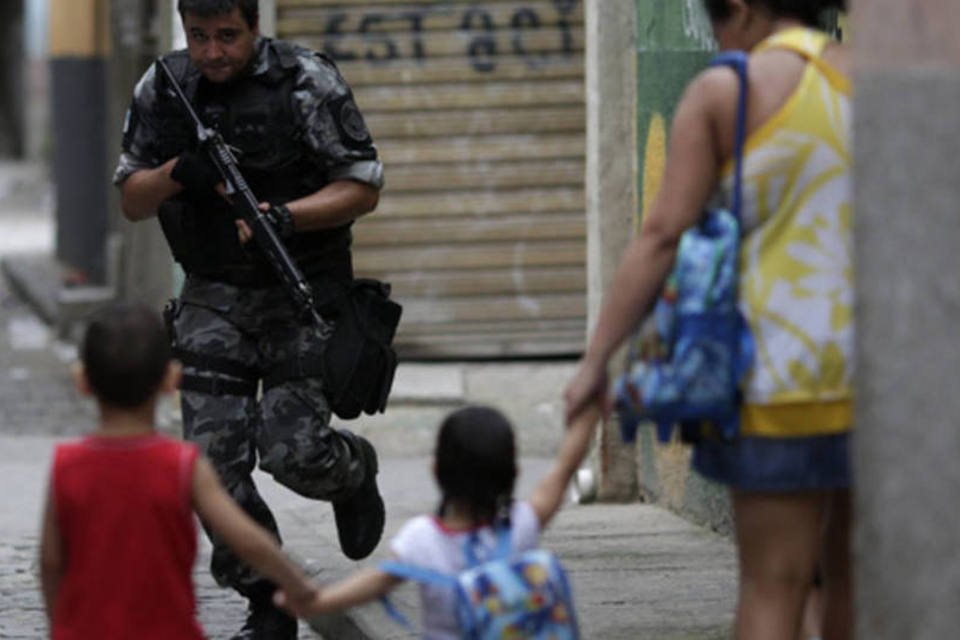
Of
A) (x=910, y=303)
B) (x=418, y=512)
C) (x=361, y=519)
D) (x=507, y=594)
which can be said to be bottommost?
(x=418, y=512)

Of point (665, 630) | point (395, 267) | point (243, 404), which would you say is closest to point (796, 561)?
point (665, 630)

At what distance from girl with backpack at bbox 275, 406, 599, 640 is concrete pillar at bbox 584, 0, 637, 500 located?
5092 mm

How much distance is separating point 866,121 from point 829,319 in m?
0.49

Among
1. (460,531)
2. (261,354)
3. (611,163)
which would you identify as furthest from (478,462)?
(611,163)

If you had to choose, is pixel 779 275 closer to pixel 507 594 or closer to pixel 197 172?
pixel 507 594

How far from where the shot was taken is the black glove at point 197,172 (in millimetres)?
6801

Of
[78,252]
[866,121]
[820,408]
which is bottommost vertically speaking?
[78,252]

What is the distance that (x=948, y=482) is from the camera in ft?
14.4

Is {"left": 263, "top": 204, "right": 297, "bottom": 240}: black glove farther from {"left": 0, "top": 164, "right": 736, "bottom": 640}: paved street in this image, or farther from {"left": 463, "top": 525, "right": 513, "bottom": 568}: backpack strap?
{"left": 463, "top": 525, "right": 513, "bottom": 568}: backpack strap

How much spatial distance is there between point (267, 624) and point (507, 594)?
8.35 ft

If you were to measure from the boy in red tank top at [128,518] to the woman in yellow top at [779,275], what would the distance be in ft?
2.34

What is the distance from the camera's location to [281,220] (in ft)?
22.3

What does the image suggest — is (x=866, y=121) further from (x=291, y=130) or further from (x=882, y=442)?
(x=291, y=130)

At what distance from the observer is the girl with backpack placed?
4520 mm
